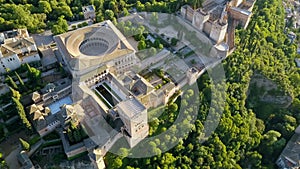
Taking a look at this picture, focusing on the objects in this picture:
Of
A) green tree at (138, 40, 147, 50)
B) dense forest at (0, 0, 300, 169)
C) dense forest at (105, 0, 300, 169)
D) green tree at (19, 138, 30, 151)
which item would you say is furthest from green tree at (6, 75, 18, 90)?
green tree at (138, 40, 147, 50)

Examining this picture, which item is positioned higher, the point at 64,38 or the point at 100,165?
the point at 64,38

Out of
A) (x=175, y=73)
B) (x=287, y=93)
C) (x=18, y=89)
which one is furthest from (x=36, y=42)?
(x=287, y=93)

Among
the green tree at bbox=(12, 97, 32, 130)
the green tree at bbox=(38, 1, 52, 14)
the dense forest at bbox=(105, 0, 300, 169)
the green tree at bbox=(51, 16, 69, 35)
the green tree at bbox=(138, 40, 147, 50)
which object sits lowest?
the dense forest at bbox=(105, 0, 300, 169)

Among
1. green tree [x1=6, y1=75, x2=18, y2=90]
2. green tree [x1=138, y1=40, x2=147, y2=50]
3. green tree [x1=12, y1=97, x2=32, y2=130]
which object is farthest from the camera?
Result: green tree [x1=138, y1=40, x2=147, y2=50]

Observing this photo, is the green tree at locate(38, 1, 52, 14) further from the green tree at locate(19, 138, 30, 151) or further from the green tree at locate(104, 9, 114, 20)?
the green tree at locate(19, 138, 30, 151)

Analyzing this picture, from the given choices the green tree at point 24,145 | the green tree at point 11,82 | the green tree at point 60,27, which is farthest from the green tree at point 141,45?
the green tree at point 24,145

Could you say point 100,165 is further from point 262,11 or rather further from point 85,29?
point 262,11

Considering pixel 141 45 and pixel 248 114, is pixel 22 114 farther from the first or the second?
pixel 248 114

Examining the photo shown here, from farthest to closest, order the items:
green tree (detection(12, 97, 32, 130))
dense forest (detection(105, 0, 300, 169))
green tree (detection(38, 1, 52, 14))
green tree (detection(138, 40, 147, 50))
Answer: green tree (detection(38, 1, 52, 14)) → green tree (detection(138, 40, 147, 50)) → dense forest (detection(105, 0, 300, 169)) → green tree (detection(12, 97, 32, 130))
